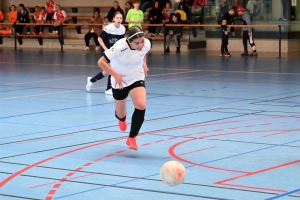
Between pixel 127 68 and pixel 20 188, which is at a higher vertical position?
pixel 127 68

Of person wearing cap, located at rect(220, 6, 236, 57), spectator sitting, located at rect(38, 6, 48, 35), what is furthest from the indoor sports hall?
spectator sitting, located at rect(38, 6, 48, 35)

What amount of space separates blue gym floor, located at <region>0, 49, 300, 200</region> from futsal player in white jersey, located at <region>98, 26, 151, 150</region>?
1.49 feet

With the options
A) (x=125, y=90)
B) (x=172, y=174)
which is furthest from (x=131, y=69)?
(x=172, y=174)

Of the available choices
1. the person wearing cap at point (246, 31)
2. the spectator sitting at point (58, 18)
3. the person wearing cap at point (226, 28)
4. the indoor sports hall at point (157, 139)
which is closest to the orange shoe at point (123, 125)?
the indoor sports hall at point (157, 139)

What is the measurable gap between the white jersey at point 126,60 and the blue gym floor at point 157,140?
0.94 metres

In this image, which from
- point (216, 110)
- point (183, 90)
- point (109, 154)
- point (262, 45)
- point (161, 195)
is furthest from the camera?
point (262, 45)

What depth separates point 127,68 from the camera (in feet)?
30.3

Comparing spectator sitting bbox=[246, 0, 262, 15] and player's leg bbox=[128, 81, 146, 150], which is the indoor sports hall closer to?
player's leg bbox=[128, 81, 146, 150]

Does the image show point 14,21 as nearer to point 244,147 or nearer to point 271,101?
point 271,101

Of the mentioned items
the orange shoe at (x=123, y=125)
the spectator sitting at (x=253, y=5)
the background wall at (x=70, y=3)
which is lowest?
the orange shoe at (x=123, y=125)

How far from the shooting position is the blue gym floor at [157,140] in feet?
22.9

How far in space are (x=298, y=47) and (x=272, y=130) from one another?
22123 millimetres

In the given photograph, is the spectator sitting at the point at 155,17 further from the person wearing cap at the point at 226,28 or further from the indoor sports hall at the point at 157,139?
the indoor sports hall at the point at 157,139

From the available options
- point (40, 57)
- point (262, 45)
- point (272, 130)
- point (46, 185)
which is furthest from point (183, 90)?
point (262, 45)
